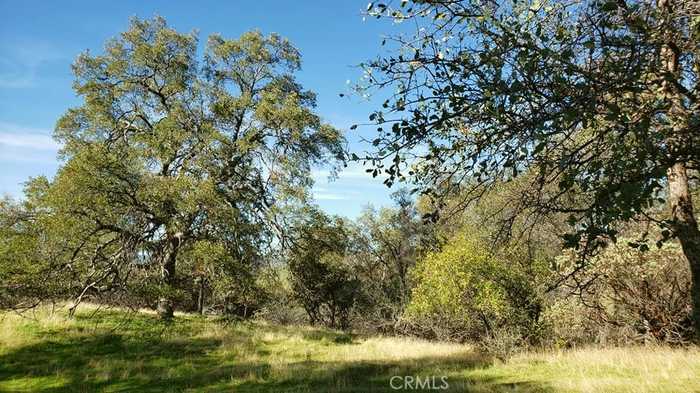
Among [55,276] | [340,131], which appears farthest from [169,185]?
[340,131]

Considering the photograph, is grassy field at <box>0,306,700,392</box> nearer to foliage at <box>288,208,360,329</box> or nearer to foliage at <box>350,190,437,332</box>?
foliage at <box>288,208,360,329</box>

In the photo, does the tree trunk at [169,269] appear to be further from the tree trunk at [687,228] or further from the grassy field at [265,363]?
the tree trunk at [687,228]

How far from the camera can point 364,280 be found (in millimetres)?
36938

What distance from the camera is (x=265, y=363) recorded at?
13375mm

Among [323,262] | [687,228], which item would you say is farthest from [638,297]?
[323,262]

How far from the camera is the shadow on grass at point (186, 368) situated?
10.5 metres

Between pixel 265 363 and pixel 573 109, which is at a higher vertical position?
pixel 573 109

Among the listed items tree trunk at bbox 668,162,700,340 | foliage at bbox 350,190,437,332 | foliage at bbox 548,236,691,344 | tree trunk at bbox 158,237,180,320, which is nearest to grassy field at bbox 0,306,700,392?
tree trunk at bbox 158,237,180,320

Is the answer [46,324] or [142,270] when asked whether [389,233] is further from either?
[46,324]

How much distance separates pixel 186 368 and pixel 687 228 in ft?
42.0

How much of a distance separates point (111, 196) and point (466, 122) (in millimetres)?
16344

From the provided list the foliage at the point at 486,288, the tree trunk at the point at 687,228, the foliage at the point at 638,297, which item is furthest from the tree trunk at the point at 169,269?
the tree trunk at the point at 687,228

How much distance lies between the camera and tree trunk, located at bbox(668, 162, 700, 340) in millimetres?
5301

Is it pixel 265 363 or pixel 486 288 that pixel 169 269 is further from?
pixel 486 288
